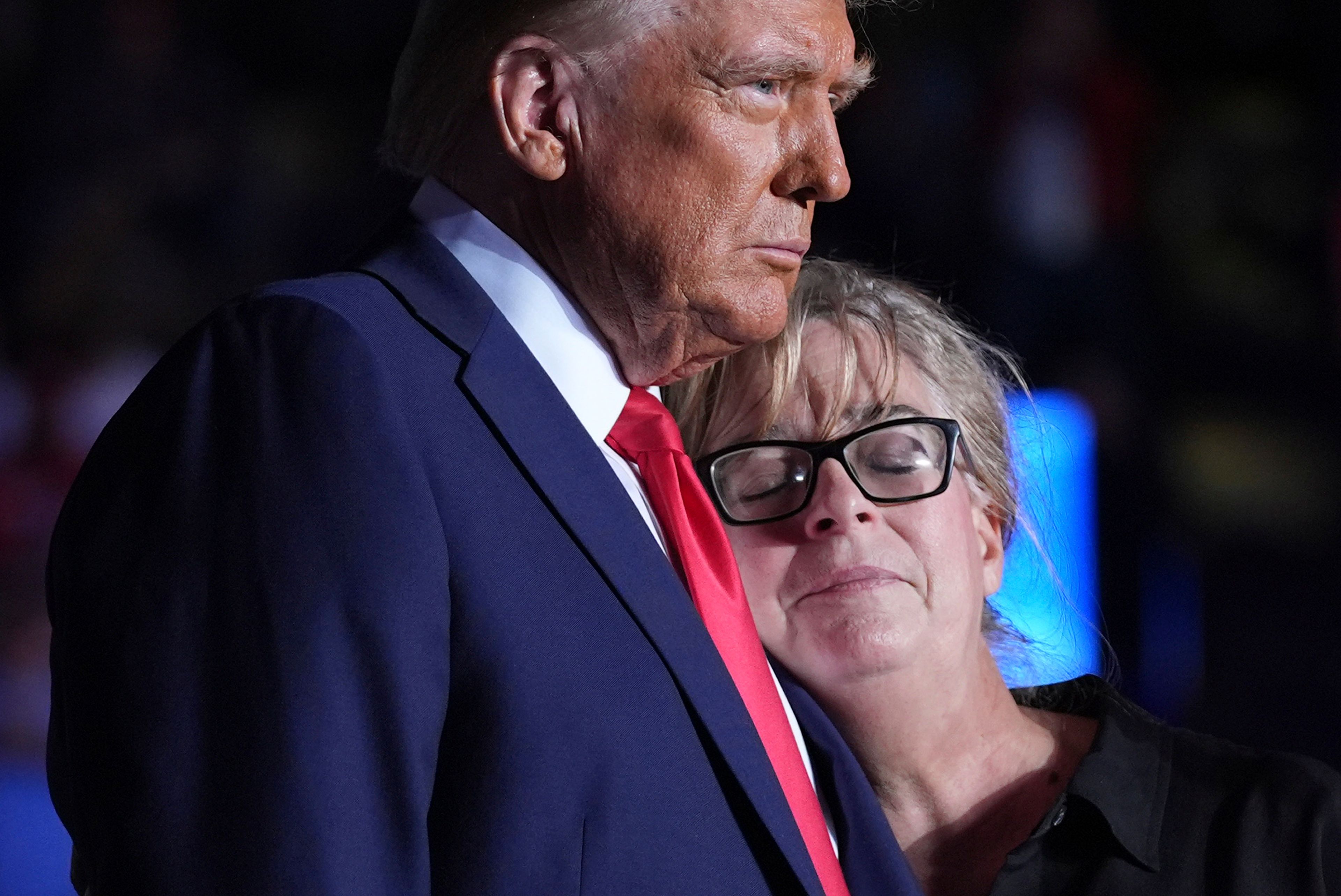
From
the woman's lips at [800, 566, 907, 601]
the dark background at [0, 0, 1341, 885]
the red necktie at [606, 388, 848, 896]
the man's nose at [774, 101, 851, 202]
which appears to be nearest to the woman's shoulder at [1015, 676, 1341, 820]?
the woman's lips at [800, 566, 907, 601]

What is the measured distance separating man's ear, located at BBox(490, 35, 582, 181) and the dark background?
3000 mm

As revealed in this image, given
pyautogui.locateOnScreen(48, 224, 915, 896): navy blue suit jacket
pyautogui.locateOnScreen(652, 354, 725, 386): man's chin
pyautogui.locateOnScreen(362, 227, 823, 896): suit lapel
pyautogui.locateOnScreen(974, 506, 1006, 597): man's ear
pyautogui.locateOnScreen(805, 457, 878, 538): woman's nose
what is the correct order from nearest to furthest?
pyautogui.locateOnScreen(48, 224, 915, 896): navy blue suit jacket
pyautogui.locateOnScreen(362, 227, 823, 896): suit lapel
pyautogui.locateOnScreen(652, 354, 725, 386): man's chin
pyautogui.locateOnScreen(805, 457, 878, 538): woman's nose
pyautogui.locateOnScreen(974, 506, 1006, 597): man's ear

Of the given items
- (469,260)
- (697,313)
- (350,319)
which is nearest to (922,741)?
(697,313)

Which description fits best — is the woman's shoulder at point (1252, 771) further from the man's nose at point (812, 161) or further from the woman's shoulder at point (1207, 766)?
the man's nose at point (812, 161)

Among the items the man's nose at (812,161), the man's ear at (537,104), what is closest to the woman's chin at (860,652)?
the man's nose at (812,161)

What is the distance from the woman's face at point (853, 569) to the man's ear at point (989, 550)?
85 mm

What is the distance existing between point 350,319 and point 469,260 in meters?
0.21

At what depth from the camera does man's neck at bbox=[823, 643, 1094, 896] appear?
152 cm

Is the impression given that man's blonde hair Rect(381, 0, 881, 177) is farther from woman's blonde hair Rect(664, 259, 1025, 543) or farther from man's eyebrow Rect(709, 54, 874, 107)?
woman's blonde hair Rect(664, 259, 1025, 543)

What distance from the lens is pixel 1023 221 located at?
432 cm

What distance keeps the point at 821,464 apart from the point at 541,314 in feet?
1.57

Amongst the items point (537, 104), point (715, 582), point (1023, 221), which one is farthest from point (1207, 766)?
point (1023, 221)

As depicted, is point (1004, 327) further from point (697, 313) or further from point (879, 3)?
point (697, 313)

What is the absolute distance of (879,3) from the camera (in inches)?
64.2
